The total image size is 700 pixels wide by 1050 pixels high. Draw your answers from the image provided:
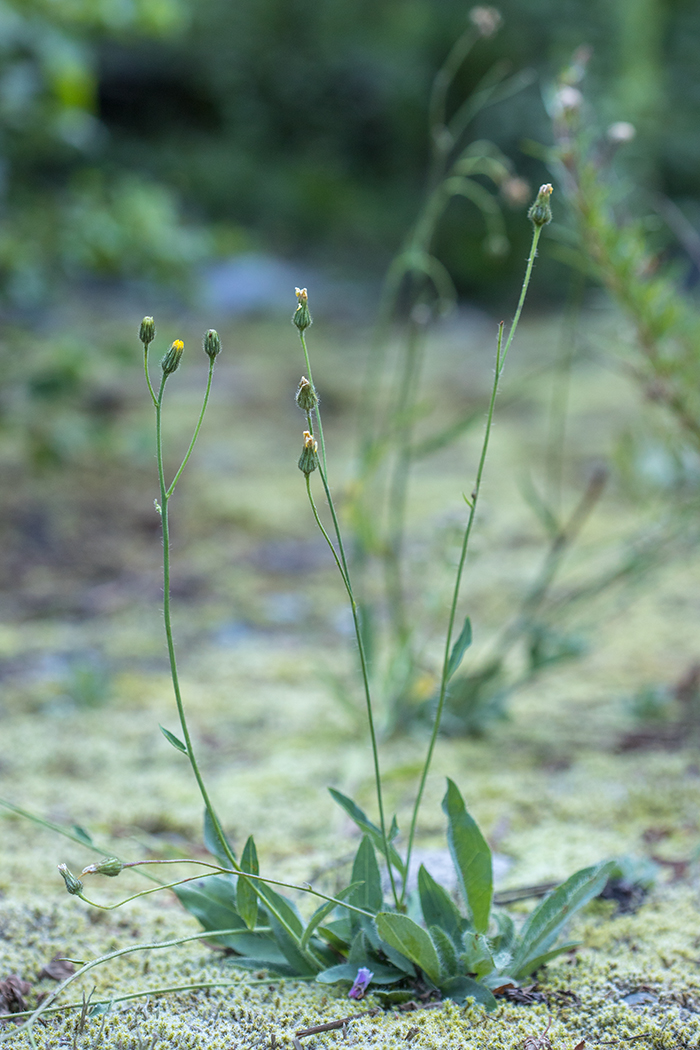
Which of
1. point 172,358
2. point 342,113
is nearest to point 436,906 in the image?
point 172,358

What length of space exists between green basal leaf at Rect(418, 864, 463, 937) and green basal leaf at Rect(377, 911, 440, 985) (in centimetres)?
6

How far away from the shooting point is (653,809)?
4.20ft

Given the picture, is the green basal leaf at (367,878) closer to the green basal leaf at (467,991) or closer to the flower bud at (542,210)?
the green basal leaf at (467,991)

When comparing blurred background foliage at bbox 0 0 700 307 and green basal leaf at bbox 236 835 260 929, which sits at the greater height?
blurred background foliage at bbox 0 0 700 307

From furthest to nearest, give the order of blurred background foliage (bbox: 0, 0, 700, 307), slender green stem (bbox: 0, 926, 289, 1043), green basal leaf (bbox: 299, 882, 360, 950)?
blurred background foliage (bbox: 0, 0, 700, 307)
green basal leaf (bbox: 299, 882, 360, 950)
slender green stem (bbox: 0, 926, 289, 1043)

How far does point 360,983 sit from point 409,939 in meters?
0.07

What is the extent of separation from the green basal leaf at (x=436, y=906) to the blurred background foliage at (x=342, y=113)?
256 cm

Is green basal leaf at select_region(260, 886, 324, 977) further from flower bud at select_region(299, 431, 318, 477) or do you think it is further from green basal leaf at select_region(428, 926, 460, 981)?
flower bud at select_region(299, 431, 318, 477)

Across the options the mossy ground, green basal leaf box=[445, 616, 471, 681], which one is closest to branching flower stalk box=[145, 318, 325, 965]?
the mossy ground

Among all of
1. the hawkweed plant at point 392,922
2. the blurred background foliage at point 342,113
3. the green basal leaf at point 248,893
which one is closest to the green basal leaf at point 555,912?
the hawkweed plant at point 392,922

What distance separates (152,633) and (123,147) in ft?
18.8

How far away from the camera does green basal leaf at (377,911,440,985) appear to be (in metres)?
0.75

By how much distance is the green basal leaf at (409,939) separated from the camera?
753mm

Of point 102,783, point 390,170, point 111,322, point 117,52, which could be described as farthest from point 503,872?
point 117,52
